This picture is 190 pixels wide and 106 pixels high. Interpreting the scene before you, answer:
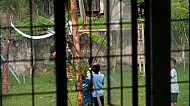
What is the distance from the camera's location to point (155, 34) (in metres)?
3.64

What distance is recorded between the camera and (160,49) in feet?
12.0

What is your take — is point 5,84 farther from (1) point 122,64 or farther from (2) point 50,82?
(1) point 122,64

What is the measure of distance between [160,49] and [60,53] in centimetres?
78

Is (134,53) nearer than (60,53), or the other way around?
(60,53)

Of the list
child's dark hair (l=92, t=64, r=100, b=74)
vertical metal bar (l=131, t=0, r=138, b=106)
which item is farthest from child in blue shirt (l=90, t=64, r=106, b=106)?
vertical metal bar (l=131, t=0, r=138, b=106)

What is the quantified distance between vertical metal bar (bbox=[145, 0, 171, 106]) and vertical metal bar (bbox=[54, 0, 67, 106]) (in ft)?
2.28

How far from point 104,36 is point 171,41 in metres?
0.62

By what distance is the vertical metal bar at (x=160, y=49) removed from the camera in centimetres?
363

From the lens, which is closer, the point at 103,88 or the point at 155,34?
the point at 155,34

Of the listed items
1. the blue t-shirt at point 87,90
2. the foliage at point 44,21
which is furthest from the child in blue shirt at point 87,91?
the foliage at point 44,21

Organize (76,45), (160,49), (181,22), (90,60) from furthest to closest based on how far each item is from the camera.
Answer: (76,45) → (90,60) → (181,22) → (160,49)

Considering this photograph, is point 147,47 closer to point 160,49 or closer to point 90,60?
point 160,49

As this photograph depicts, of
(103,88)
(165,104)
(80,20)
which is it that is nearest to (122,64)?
(103,88)

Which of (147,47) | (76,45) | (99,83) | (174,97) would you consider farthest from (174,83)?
(76,45)
